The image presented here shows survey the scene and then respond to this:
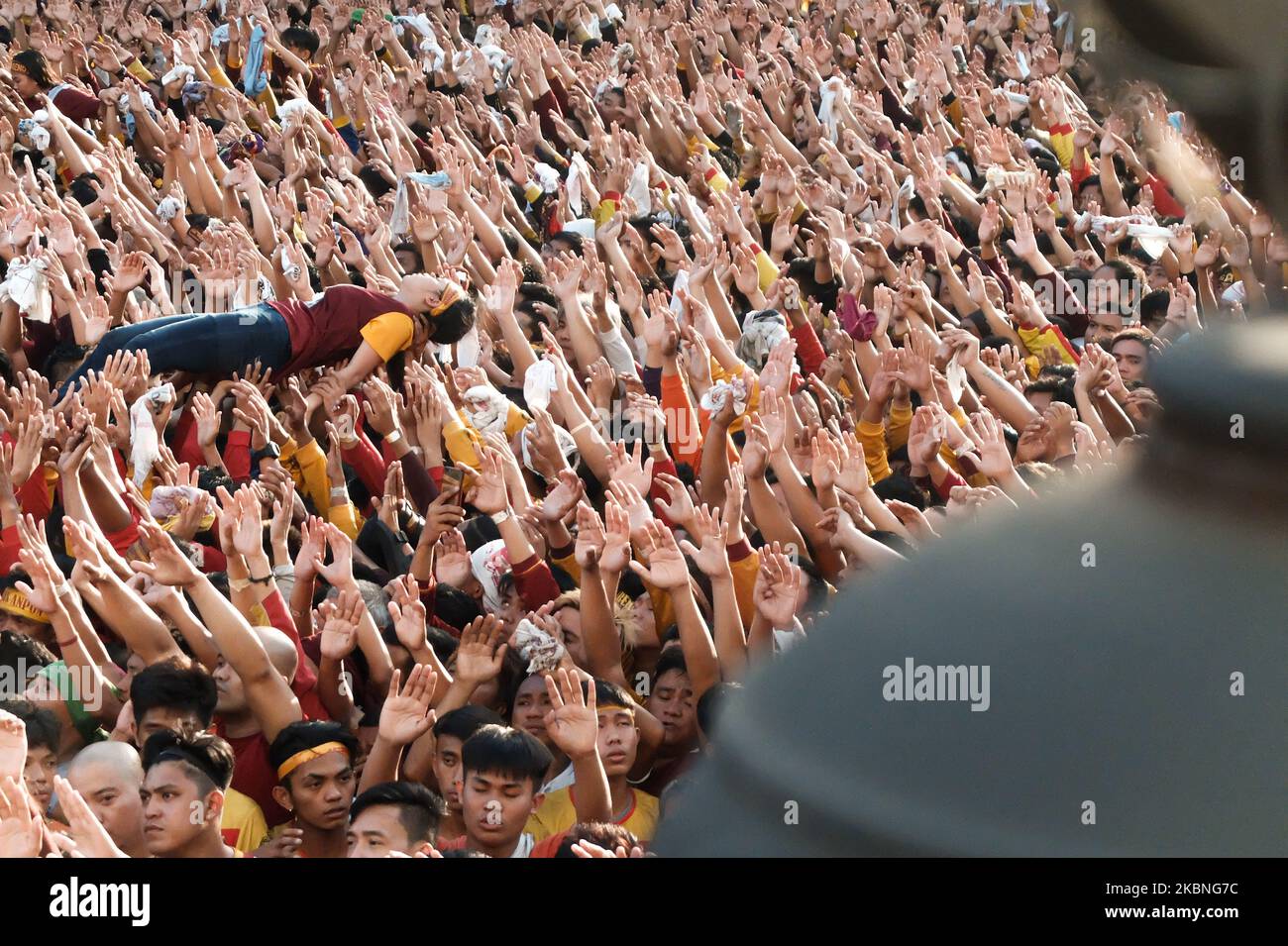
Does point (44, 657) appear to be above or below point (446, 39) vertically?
below

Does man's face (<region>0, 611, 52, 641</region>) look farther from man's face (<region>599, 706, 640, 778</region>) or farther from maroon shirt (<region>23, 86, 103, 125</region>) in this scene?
maroon shirt (<region>23, 86, 103, 125</region>)

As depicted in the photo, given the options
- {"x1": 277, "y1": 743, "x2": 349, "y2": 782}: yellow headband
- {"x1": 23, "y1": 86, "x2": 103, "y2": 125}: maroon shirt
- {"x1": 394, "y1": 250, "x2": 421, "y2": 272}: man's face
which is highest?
{"x1": 23, "y1": 86, "x2": 103, "y2": 125}: maroon shirt

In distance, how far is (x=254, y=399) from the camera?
5.95 m

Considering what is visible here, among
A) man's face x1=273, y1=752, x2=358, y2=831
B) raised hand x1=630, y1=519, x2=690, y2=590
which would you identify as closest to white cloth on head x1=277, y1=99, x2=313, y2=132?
raised hand x1=630, y1=519, x2=690, y2=590

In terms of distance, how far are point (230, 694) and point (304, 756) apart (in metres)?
0.40

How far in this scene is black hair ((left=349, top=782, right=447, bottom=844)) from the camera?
3664mm

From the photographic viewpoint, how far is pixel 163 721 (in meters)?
3.93

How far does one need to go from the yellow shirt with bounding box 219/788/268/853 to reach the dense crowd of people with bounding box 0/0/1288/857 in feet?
0.04

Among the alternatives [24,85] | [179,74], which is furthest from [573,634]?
[24,85]

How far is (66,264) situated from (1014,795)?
7.70 m

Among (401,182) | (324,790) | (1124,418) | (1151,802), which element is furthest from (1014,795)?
(401,182)

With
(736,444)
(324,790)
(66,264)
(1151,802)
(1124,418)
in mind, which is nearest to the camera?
(1151,802)

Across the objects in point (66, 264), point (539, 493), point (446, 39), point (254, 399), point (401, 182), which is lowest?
point (539, 493)

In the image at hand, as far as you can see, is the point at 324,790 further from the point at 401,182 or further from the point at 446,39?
the point at 446,39
